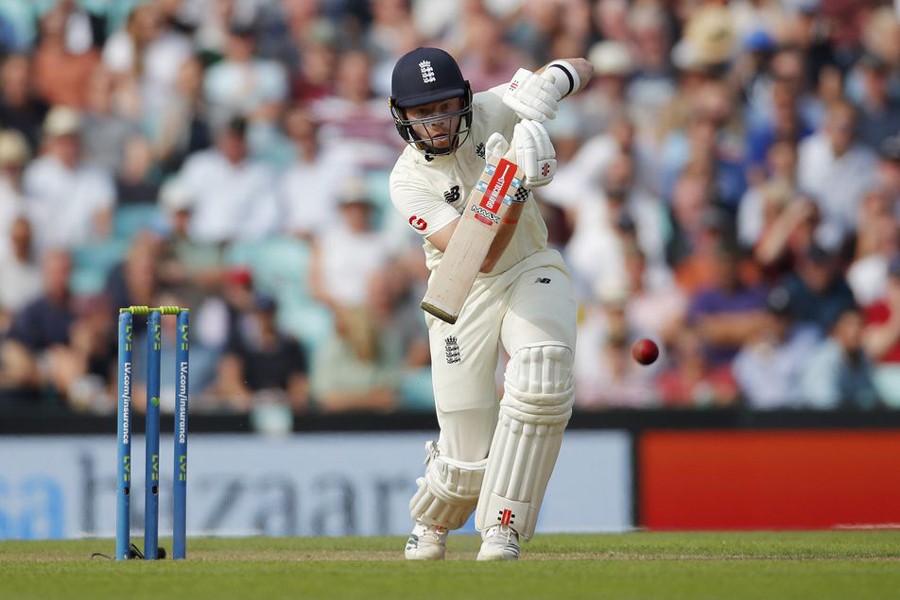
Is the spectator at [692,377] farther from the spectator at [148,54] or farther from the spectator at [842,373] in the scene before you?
the spectator at [148,54]

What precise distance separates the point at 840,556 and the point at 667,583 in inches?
54.5

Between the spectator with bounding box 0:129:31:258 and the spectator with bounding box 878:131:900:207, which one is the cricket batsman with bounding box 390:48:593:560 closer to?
the spectator with bounding box 878:131:900:207

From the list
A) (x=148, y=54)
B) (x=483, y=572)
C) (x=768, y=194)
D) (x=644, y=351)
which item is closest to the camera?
(x=483, y=572)

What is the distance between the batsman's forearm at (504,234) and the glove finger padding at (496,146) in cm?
20

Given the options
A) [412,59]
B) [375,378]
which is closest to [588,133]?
[375,378]

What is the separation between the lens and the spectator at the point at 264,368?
9.36m

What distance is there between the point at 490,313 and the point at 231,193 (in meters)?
5.07

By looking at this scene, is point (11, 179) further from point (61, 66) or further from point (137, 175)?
point (61, 66)

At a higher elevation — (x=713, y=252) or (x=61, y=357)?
(x=713, y=252)

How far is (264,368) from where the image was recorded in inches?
371

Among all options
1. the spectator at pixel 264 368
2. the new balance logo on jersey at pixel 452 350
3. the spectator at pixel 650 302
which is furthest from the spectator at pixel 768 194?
the new balance logo on jersey at pixel 452 350

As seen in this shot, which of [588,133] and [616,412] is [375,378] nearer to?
[616,412]

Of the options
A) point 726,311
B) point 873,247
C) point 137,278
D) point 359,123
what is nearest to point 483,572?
point 726,311

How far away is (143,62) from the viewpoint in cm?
1104
